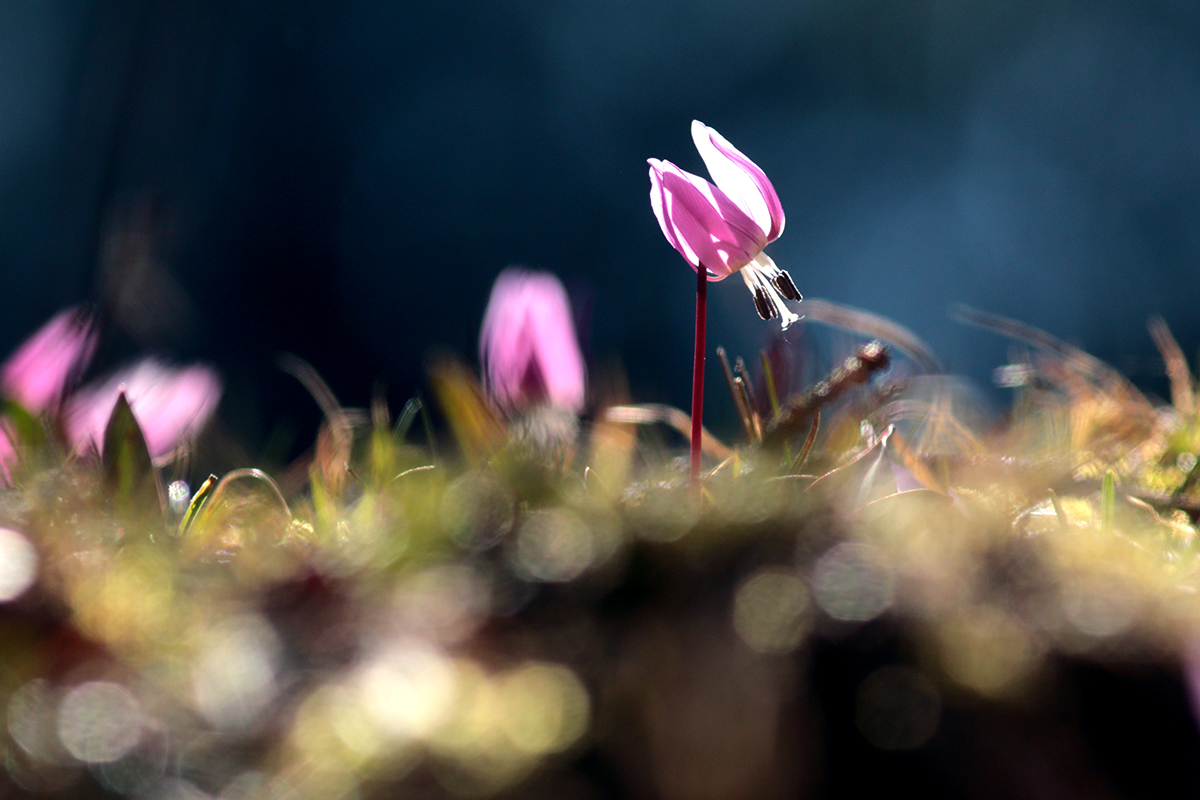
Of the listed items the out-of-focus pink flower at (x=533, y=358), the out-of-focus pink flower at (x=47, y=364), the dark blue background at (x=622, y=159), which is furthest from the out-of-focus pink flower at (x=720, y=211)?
the dark blue background at (x=622, y=159)

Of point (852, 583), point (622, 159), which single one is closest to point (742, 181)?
point (852, 583)

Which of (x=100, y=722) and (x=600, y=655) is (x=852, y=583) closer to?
(x=600, y=655)

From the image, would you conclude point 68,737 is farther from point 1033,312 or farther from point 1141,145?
point 1141,145

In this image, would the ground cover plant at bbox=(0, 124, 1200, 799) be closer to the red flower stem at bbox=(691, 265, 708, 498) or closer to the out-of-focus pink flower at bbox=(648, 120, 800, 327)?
the red flower stem at bbox=(691, 265, 708, 498)

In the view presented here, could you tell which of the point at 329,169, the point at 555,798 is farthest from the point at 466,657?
the point at 329,169

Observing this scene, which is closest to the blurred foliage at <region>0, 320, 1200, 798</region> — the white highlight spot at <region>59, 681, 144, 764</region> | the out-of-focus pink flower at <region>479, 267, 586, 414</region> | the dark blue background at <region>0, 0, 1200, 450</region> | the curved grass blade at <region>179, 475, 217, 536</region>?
the white highlight spot at <region>59, 681, 144, 764</region>

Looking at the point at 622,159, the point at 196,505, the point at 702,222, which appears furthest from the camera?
the point at 622,159
